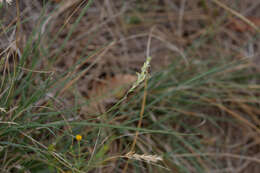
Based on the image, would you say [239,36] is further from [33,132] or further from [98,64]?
[33,132]

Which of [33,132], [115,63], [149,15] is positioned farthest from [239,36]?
[33,132]

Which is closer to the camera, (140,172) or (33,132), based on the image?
(33,132)

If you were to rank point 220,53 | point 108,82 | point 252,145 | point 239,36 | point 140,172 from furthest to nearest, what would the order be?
point 239,36 → point 220,53 → point 252,145 → point 108,82 → point 140,172

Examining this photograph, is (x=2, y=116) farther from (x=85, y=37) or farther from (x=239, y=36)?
(x=239, y=36)

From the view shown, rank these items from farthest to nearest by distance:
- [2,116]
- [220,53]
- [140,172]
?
[220,53] < [140,172] < [2,116]

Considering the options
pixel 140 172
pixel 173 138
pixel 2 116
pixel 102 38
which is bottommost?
pixel 140 172

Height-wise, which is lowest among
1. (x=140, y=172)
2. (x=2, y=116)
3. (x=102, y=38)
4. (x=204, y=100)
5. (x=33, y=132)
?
(x=140, y=172)

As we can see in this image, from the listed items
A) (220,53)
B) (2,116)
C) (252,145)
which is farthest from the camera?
(220,53)

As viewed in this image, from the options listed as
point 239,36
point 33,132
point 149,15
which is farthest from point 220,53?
point 33,132

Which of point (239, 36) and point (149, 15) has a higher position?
point (149, 15)
